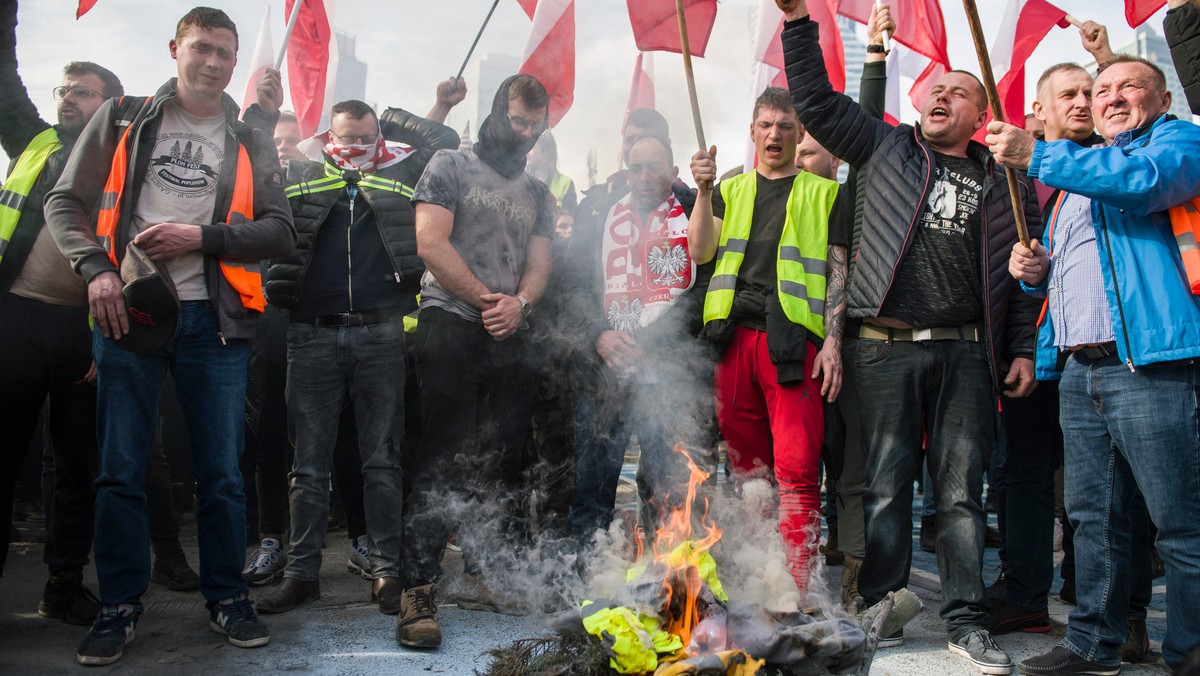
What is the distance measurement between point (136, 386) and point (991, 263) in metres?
3.69

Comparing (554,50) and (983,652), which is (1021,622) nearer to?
(983,652)

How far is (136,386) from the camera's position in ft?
11.1

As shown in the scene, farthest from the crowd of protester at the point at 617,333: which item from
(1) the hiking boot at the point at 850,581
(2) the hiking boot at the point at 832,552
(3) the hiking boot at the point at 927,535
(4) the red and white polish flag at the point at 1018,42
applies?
(4) the red and white polish flag at the point at 1018,42

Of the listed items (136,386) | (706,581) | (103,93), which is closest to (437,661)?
(706,581)

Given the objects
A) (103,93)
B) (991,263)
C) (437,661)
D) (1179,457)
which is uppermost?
(103,93)

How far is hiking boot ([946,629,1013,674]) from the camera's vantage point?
3383 mm

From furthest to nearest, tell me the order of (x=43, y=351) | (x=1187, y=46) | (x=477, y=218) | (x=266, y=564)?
(x=266, y=564) < (x=477, y=218) < (x=43, y=351) < (x=1187, y=46)

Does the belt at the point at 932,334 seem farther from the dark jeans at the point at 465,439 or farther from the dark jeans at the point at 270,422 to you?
the dark jeans at the point at 270,422

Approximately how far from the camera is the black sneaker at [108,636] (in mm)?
3127

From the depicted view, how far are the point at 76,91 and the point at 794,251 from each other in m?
3.72

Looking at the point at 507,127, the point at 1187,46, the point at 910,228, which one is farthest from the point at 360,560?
the point at 1187,46

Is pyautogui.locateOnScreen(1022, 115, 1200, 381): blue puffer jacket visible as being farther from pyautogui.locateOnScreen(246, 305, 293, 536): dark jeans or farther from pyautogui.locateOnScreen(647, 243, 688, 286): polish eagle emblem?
pyautogui.locateOnScreen(246, 305, 293, 536): dark jeans

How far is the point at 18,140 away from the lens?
4.00m

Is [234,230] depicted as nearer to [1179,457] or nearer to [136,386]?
[136,386]
